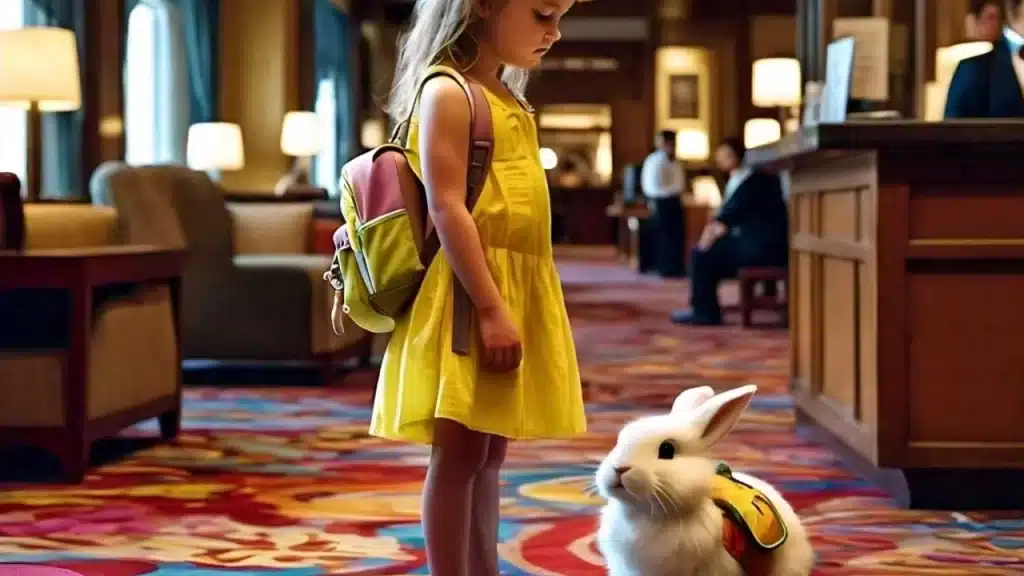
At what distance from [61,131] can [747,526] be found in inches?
227

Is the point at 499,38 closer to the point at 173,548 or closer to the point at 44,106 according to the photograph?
the point at 173,548

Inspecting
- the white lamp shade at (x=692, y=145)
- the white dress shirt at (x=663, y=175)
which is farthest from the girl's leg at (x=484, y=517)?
the white lamp shade at (x=692, y=145)

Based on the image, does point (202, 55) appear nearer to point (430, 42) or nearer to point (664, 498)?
point (430, 42)

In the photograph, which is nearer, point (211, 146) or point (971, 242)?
point (971, 242)

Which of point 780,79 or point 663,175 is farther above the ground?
point 780,79

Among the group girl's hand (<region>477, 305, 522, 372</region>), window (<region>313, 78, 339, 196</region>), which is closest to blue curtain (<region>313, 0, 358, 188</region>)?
window (<region>313, 78, 339, 196</region>)

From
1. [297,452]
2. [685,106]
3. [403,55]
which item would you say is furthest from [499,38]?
[685,106]

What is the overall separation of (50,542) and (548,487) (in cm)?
123

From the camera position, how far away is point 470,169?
6.08 feet

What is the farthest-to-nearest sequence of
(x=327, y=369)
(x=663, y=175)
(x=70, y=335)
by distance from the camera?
1. (x=663, y=175)
2. (x=327, y=369)
3. (x=70, y=335)

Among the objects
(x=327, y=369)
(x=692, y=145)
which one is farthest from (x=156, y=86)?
(x=692, y=145)

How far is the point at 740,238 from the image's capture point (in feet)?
27.3

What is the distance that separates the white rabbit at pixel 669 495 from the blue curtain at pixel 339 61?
12.1 meters

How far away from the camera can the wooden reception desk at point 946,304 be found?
10.3 feet
